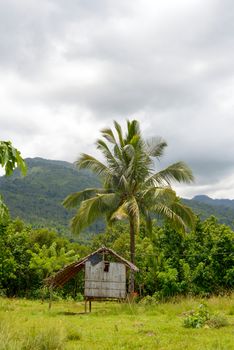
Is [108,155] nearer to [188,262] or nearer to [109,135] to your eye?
[109,135]

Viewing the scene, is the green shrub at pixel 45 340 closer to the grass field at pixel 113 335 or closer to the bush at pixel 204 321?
the grass field at pixel 113 335

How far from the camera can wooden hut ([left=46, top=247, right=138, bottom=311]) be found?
793 inches

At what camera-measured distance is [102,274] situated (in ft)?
67.4

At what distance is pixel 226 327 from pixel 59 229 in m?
137

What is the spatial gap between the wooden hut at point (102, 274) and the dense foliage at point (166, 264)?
193 inches

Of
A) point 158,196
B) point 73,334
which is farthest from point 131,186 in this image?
point 73,334

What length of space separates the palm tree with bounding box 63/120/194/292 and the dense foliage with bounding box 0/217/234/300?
16.0ft

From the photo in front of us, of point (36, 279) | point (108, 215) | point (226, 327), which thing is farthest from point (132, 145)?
point (36, 279)

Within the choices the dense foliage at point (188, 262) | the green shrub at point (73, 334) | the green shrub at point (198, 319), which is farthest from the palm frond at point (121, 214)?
the green shrub at point (73, 334)

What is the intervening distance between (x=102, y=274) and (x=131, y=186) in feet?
15.5

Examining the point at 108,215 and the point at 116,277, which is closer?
the point at 116,277

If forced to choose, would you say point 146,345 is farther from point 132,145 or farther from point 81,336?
point 132,145

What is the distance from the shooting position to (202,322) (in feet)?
39.5

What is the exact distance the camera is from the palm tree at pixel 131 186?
21234 millimetres
